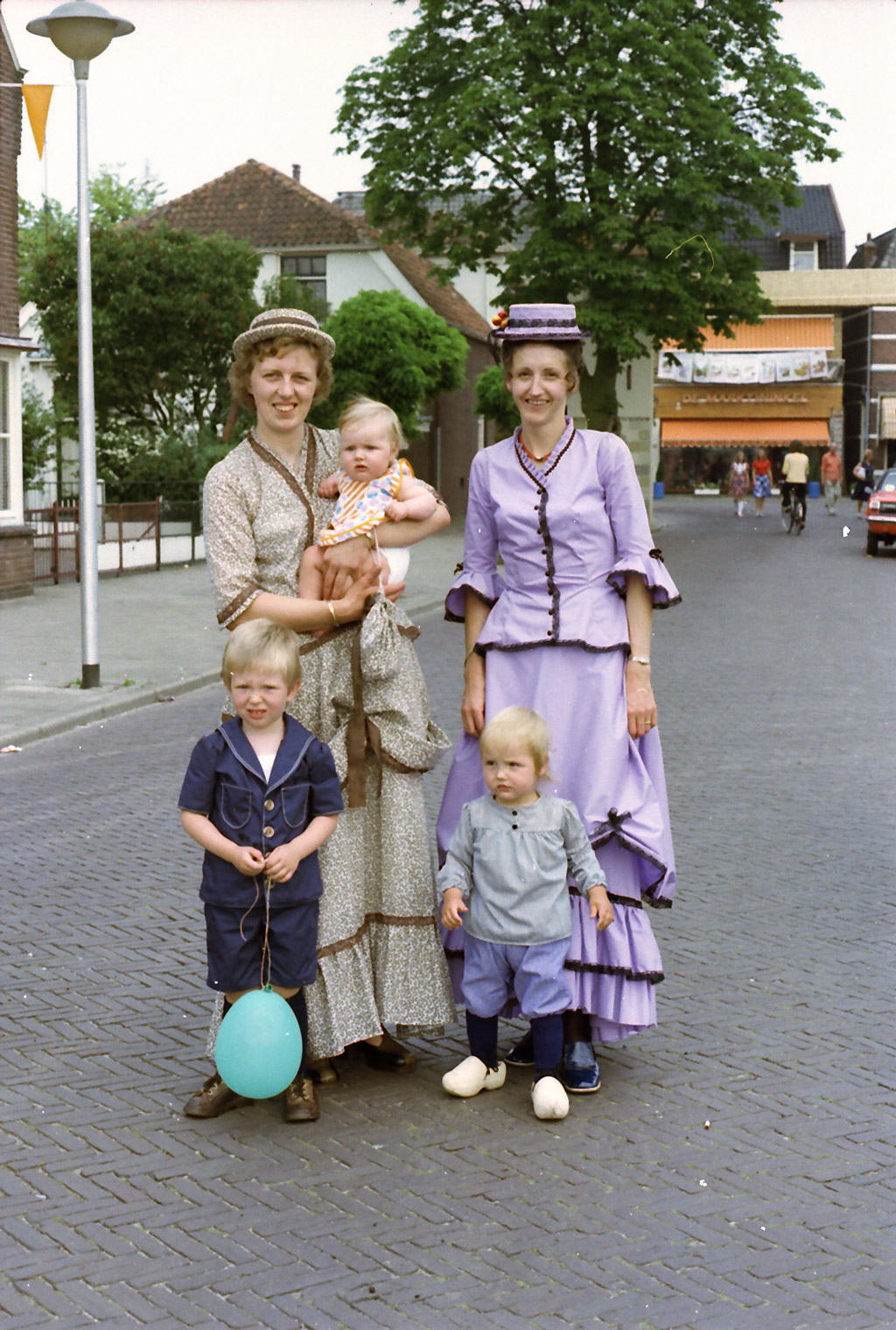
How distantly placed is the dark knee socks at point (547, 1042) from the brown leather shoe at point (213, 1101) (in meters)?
0.78

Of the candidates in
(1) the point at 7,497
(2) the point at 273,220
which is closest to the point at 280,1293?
(1) the point at 7,497

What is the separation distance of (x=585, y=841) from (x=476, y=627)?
0.71 metres

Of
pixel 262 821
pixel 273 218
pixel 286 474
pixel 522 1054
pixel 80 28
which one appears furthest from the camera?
pixel 273 218

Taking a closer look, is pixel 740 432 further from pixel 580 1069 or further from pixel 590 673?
pixel 580 1069

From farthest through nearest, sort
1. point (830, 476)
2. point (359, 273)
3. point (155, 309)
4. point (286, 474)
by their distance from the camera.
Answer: point (830, 476) → point (359, 273) → point (155, 309) → point (286, 474)

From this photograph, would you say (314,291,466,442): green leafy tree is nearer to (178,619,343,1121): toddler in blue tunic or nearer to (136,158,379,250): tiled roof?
(136,158,379,250): tiled roof

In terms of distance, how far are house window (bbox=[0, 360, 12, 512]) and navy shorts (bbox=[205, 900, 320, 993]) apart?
17471 millimetres

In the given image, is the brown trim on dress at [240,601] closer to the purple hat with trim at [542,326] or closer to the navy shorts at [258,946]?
the navy shorts at [258,946]

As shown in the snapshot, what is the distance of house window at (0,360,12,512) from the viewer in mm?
20766

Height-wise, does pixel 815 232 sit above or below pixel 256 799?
above

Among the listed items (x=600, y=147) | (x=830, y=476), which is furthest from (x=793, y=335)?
(x=600, y=147)

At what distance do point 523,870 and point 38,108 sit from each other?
35.6ft

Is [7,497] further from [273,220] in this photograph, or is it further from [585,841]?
[273,220]

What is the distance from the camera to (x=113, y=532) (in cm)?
2459
